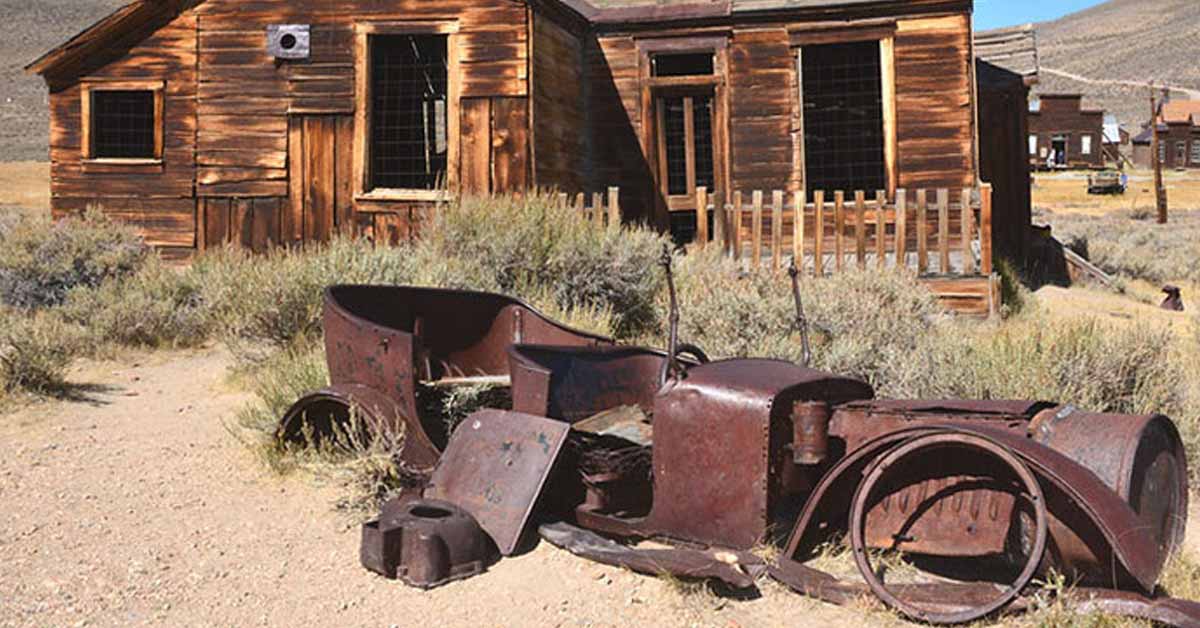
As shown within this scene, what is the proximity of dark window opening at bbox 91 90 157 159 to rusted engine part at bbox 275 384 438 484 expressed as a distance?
347 inches

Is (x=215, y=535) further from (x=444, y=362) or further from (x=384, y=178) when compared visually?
(x=384, y=178)

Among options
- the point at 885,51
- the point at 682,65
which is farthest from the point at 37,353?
the point at 682,65

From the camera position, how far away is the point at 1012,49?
14000 millimetres

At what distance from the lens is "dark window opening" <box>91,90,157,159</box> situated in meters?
12.7

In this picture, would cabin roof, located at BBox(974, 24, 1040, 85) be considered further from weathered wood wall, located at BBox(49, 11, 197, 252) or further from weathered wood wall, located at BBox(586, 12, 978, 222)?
weathered wood wall, located at BBox(49, 11, 197, 252)

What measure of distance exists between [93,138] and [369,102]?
3.74m

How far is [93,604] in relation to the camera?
141 inches

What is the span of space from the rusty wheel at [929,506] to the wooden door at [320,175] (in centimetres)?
901

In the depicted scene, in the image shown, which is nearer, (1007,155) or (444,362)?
(444,362)

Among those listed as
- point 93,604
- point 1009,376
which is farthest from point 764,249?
point 93,604

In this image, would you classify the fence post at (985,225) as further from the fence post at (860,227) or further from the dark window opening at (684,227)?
the dark window opening at (684,227)

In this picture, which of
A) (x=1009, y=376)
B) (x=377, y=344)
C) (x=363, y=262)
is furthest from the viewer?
(x=363, y=262)

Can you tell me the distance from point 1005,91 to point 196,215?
1088cm

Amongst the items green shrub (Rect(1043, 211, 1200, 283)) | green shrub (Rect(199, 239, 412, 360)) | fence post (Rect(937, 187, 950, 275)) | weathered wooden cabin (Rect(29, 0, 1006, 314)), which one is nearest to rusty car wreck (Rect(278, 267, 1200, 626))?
green shrub (Rect(199, 239, 412, 360))
